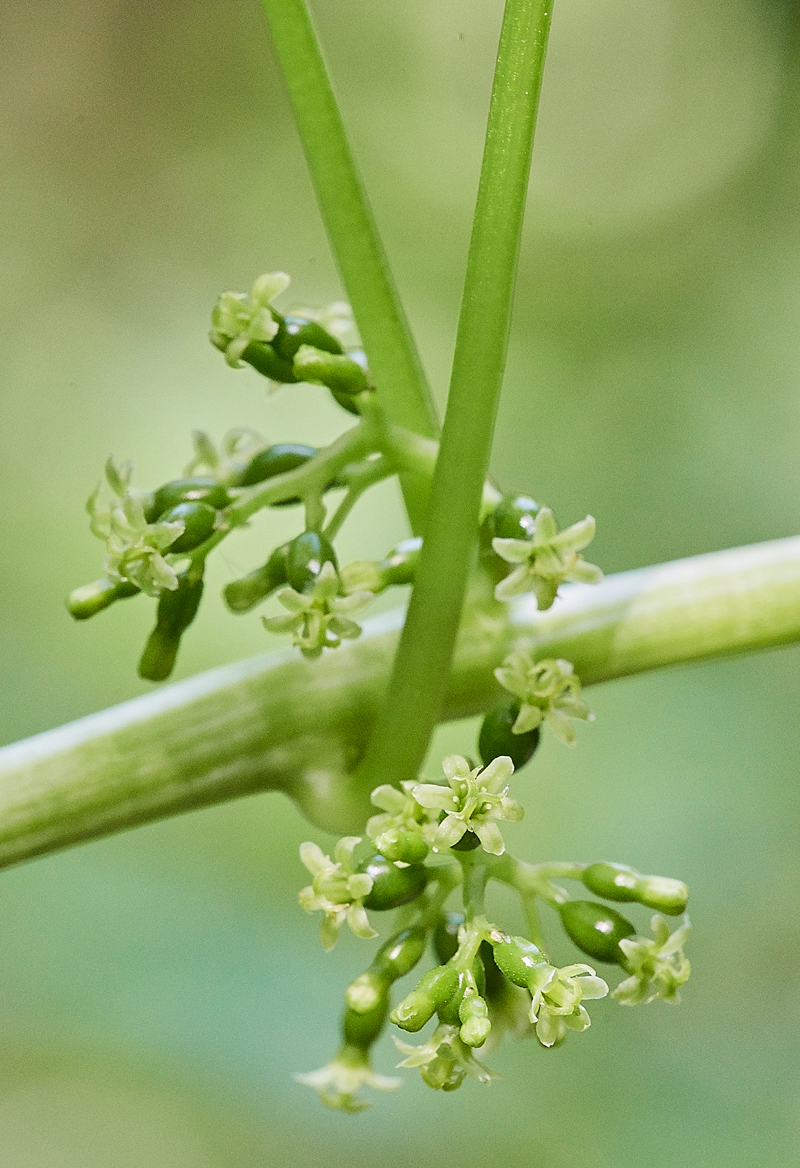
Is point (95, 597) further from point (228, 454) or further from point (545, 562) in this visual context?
point (545, 562)

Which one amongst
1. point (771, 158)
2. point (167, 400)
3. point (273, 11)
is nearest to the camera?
point (273, 11)

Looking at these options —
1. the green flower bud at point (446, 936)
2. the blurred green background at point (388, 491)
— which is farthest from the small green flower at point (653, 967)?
the blurred green background at point (388, 491)

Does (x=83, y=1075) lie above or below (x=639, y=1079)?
above

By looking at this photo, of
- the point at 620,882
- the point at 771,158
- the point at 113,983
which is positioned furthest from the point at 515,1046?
the point at 771,158

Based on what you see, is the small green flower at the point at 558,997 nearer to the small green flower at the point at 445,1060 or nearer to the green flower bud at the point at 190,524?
the small green flower at the point at 445,1060

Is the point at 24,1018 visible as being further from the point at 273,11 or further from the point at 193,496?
the point at 273,11
